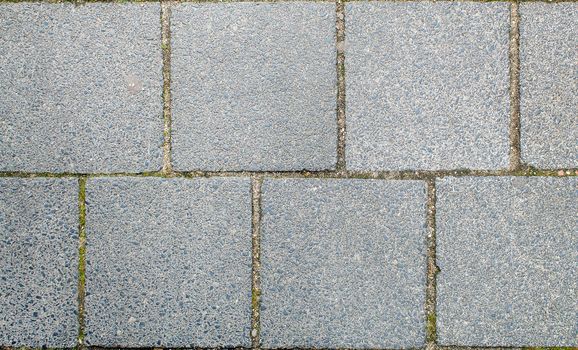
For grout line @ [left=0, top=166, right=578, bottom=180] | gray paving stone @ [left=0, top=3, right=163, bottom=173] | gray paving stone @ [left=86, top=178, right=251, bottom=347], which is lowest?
gray paving stone @ [left=86, top=178, right=251, bottom=347]

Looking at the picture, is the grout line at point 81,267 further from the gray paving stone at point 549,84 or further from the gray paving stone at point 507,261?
the gray paving stone at point 549,84

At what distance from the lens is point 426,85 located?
6.67ft

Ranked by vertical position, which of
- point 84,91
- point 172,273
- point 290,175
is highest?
point 84,91

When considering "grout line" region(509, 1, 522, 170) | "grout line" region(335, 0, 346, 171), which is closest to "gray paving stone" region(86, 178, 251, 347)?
"grout line" region(335, 0, 346, 171)

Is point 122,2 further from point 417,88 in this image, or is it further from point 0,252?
point 417,88

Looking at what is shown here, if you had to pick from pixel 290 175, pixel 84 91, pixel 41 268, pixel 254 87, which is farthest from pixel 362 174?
pixel 41 268

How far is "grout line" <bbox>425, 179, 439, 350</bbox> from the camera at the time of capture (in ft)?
6.53

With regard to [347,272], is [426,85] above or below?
above

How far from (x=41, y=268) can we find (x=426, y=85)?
1.65m

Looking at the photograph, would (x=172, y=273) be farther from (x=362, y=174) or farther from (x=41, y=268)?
(x=362, y=174)

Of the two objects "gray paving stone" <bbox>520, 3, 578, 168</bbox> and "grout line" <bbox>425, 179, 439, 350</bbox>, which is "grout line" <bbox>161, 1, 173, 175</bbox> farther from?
"gray paving stone" <bbox>520, 3, 578, 168</bbox>

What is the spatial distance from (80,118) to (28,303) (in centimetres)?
74

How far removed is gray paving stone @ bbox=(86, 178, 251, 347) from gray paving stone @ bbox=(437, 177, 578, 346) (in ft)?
2.54

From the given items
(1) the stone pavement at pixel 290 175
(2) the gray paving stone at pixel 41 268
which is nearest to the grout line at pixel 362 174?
(1) the stone pavement at pixel 290 175
